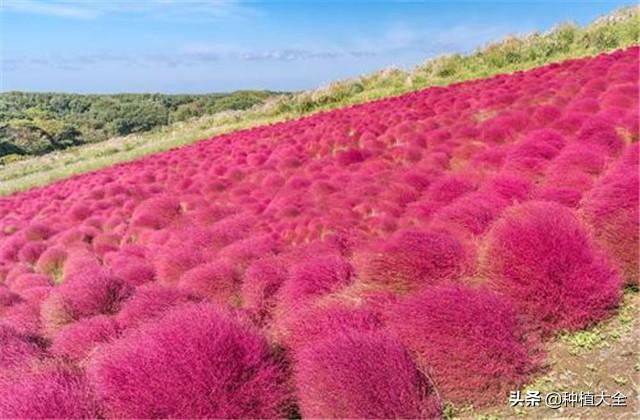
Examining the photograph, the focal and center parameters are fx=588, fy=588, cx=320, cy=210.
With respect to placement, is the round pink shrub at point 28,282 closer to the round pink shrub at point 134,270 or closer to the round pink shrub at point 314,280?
the round pink shrub at point 134,270

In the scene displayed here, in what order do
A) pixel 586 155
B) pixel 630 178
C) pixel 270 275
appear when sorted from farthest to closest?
pixel 586 155 < pixel 270 275 < pixel 630 178

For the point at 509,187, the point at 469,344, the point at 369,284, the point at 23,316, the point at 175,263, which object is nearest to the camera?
the point at 469,344

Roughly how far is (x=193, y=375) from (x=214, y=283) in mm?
2727

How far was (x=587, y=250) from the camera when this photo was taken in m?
3.75

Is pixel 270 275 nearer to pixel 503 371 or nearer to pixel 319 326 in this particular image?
pixel 319 326

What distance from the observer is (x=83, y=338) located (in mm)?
4469

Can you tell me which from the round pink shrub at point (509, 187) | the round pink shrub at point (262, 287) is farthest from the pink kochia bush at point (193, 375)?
the round pink shrub at point (509, 187)

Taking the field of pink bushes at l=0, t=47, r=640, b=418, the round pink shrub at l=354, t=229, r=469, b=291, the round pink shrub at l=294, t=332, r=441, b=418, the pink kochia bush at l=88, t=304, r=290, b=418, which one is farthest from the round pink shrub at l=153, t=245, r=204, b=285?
the round pink shrub at l=294, t=332, r=441, b=418

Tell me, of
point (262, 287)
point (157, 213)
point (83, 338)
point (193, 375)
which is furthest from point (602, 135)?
point (157, 213)

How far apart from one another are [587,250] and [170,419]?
2.70 metres

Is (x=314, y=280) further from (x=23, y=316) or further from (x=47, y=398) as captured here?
(x=23, y=316)

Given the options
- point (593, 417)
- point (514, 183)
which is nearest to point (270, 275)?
point (514, 183)

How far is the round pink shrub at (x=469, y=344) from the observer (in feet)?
10.3

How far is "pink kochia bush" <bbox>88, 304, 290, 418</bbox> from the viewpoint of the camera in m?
2.91
